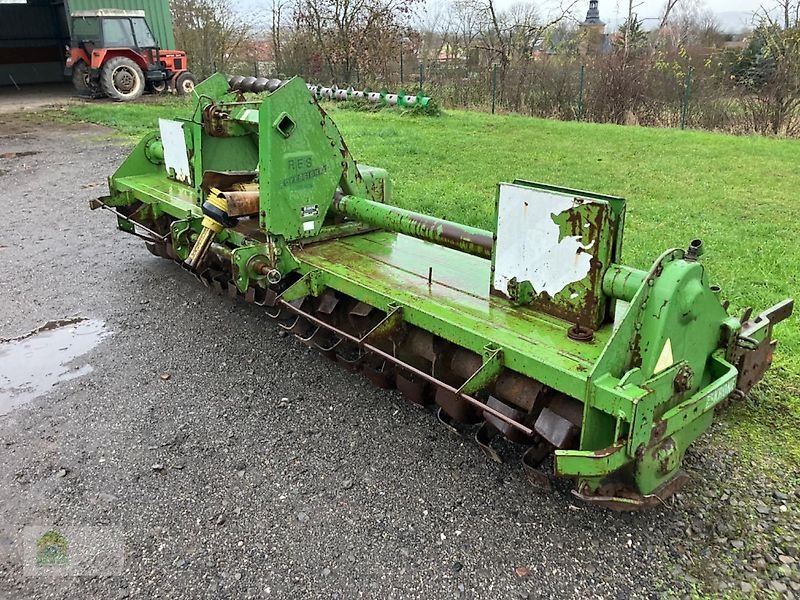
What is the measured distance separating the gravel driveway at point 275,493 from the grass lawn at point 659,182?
112 cm

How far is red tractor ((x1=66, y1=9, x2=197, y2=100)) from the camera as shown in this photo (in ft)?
57.3

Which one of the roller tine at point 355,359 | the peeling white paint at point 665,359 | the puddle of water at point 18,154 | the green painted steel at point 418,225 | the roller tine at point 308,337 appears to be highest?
the green painted steel at point 418,225

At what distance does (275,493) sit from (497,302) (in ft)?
4.29

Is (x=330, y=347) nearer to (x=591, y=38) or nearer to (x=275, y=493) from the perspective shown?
(x=275, y=493)

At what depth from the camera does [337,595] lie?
2.43m

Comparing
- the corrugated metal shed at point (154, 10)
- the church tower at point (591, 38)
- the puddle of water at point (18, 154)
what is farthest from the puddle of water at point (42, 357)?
the corrugated metal shed at point (154, 10)

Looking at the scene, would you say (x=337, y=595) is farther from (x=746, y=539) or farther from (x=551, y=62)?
(x=551, y=62)

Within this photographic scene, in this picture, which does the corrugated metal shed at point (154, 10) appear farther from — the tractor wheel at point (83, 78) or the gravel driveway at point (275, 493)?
the gravel driveway at point (275, 493)

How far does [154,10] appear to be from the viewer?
19922 mm

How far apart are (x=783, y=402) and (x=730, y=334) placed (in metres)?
1.03

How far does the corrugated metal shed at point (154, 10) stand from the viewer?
19562mm

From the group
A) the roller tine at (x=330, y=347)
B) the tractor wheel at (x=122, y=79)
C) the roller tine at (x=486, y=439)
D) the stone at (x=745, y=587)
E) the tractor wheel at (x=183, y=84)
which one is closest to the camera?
the stone at (x=745, y=587)

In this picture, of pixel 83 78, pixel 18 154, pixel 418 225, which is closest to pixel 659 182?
pixel 418 225

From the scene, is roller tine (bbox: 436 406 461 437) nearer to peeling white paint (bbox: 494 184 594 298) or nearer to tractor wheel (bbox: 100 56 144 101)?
peeling white paint (bbox: 494 184 594 298)
